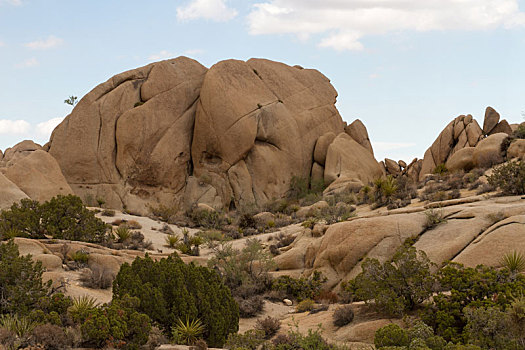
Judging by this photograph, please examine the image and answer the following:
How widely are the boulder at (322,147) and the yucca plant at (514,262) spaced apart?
1276 inches

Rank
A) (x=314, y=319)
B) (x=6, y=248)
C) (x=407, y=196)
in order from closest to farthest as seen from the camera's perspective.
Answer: (x=6, y=248)
(x=314, y=319)
(x=407, y=196)

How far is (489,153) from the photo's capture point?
27859 mm

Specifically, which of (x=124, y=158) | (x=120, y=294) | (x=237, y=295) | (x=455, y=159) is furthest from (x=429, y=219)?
(x=124, y=158)

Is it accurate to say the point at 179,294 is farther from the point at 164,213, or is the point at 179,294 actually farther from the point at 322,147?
the point at 322,147

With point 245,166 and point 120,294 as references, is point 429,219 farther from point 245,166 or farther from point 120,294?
point 245,166

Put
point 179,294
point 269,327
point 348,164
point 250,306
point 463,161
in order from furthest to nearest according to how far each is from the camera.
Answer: point 348,164
point 463,161
point 250,306
point 269,327
point 179,294

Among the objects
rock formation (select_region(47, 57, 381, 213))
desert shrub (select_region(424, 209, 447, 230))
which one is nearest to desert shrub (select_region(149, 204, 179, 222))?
rock formation (select_region(47, 57, 381, 213))

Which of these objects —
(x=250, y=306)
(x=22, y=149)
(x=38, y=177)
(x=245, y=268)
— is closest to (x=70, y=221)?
(x=245, y=268)

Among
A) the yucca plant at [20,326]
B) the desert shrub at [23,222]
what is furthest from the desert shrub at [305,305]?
the desert shrub at [23,222]

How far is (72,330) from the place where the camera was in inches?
334

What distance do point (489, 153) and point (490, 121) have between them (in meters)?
14.3

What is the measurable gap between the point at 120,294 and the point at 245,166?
30.2 m

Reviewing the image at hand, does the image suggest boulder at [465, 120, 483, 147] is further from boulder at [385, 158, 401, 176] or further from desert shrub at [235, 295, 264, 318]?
desert shrub at [235, 295, 264, 318]

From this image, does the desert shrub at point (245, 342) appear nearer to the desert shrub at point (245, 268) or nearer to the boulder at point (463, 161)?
the desert shrub at point (245, 268)
